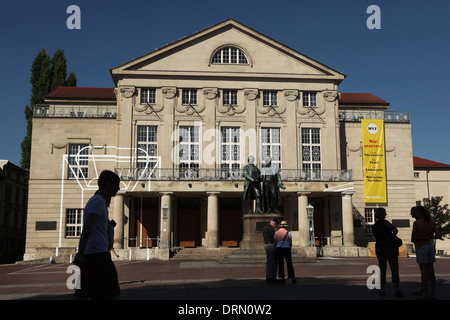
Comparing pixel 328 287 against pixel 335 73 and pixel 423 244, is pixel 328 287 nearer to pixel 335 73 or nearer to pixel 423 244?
pixel 423 244

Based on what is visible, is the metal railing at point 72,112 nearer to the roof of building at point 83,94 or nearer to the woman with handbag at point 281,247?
the roof of building at point 83,94

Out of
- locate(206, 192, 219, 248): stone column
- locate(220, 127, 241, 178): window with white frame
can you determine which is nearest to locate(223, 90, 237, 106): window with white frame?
locate(220, 127, 241, 178): window with white frame

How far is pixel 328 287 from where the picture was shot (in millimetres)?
12141

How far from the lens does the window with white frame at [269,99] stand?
4259cm

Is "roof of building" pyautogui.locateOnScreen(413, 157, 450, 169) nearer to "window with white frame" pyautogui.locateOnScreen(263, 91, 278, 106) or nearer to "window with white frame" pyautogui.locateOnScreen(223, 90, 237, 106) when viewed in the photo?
"window with white frame" pyautogui.locateOnScreen(263, 91, 278, 106)

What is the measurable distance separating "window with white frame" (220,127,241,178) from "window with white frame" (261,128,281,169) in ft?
6.98

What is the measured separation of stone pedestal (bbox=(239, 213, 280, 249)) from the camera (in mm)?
23531

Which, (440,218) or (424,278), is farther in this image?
(440,218)

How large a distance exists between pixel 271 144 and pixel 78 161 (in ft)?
54.0

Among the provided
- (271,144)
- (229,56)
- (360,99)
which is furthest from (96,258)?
(360,99)

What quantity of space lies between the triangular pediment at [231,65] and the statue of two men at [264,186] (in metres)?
19.5

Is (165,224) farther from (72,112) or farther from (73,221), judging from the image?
(72,112)

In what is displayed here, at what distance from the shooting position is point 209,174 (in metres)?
39.6

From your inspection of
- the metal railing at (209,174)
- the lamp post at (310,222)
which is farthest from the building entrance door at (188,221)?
the lamp post at (310,222)
